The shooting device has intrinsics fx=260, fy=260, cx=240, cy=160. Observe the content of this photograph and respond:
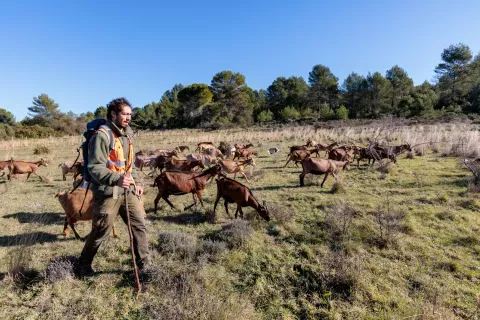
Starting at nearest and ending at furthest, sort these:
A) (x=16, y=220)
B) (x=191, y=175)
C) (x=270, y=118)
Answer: (x=16, y=220)
(x=191, y=175)
(x=270, y=118)

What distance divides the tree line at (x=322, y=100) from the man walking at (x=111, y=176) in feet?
130

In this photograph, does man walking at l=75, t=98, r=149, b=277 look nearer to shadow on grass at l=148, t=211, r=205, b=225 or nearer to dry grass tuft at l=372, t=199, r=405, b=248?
shadow on grass at l=148, t=211, r=205, b=225

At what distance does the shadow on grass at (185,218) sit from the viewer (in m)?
6.47

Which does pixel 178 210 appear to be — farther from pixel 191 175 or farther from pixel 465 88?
pixel 465 88

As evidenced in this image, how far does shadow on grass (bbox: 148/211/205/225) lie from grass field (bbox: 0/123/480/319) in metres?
0.03

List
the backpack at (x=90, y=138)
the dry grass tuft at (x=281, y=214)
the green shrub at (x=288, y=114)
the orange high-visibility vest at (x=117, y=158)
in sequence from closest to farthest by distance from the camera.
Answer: the backpack at (x=90, y=138) < the orange high-visibility vest at (x=117, y=158) < the dry grass tuft at (x=281, y=214) < the green shrub at (x=288, y=114)

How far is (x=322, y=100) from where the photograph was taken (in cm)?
5728

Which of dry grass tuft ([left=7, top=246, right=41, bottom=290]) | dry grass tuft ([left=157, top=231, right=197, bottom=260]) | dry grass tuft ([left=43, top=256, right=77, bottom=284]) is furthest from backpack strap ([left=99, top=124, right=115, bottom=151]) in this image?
dry grass tuft ([left=7, top=246, right=41, bottom=290])

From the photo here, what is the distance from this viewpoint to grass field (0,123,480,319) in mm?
3566

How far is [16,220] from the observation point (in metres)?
6.50

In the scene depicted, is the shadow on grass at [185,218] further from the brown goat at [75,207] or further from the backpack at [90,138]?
the backpack at [90,138]

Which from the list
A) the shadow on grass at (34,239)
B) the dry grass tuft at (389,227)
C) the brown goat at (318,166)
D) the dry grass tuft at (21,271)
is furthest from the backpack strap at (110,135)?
the brown goat at (318,166)

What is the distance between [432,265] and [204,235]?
4.34m

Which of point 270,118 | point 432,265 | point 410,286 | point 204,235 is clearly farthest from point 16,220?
point 270,118
